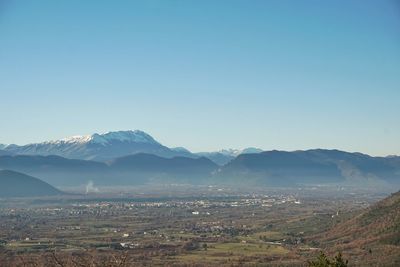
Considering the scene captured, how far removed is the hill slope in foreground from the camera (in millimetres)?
94200

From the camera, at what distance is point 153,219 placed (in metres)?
178

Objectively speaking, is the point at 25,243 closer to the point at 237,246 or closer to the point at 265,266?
the point at 237,246

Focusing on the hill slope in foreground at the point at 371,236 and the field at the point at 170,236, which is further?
the field at the point at 170,236

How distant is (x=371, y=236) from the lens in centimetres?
11194

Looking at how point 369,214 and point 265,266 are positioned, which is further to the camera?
point 369,214

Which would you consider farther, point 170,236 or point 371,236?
point 170,236

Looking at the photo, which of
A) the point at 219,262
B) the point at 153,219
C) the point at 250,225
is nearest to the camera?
the point at 219,262

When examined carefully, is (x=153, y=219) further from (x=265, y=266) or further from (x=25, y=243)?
(x=265, y=266)

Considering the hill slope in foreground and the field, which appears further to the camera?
the field

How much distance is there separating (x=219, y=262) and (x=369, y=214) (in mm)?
44235

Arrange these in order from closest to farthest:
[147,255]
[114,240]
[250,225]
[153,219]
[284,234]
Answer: [147,255] < [114,240] < [284,234] < [250,225] < [153,219]

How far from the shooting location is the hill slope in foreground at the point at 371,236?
9420cm

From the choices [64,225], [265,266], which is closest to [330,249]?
[265,266]

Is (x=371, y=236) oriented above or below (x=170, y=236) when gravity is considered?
above
